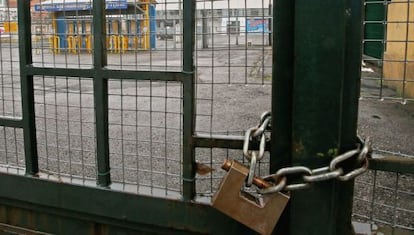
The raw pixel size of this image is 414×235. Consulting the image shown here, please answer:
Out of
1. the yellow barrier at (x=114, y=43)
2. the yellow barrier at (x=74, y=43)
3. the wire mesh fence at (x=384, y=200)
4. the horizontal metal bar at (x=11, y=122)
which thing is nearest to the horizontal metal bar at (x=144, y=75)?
the yellow barrier at (x=114, y=43)

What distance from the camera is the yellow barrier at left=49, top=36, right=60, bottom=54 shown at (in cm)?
272

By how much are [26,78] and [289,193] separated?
151 cm

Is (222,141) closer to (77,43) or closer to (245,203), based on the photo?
(245,203)

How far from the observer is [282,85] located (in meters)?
1.91

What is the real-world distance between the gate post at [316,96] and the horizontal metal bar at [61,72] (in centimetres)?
94

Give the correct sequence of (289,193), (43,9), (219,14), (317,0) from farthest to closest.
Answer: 1. (43,9)
2. (219,14)
3. (289,193)
4. (317,0)

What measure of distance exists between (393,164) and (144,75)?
1116 mm

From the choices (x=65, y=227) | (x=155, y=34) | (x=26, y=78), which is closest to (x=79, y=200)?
(x=65, y=227)

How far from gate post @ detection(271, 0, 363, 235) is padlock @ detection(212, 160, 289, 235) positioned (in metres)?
0.13

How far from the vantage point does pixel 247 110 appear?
6.29 m

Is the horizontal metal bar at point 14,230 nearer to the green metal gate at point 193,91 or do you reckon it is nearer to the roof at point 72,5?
the green metal gate at point 193,91

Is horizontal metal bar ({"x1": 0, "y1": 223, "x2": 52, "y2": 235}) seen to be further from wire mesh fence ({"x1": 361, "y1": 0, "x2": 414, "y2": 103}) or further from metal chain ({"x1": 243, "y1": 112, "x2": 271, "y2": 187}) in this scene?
wire mesh fence ({"x1": 361, "y1": 0, "x2": 414, "y2": 103})

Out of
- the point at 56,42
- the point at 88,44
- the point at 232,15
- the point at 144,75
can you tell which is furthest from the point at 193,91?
the point at 56,42

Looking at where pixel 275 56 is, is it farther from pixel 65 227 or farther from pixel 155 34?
pixel 65 227
